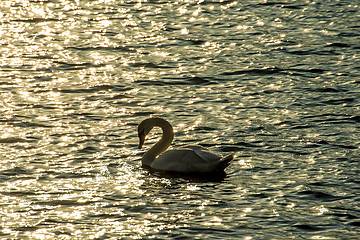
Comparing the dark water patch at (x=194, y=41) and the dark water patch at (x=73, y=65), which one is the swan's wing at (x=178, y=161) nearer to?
the dark water patch at (x=73, y=65)

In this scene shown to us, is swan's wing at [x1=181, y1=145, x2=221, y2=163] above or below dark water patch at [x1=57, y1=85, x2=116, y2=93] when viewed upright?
below

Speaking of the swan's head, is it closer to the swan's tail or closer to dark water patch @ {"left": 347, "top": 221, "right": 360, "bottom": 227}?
the swan's tail

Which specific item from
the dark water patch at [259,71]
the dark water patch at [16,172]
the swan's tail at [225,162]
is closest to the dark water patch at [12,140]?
the dark water patch at [16,172]

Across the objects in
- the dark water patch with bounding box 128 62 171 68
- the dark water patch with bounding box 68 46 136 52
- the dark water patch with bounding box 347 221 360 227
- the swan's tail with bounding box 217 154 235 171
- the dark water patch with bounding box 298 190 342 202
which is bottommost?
the dark water patch with bounding box 347 221 360 227

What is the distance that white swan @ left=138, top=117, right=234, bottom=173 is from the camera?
14094mm

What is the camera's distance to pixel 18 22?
80.4 feet

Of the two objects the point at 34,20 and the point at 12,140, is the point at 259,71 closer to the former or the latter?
the point at 12,140

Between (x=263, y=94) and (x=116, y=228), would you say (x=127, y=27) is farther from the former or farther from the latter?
(x=116, y=228)

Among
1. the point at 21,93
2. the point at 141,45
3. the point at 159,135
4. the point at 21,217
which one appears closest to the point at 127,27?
the point at 141,45

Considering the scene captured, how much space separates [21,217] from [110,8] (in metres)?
14.7

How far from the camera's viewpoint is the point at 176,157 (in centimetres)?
1449

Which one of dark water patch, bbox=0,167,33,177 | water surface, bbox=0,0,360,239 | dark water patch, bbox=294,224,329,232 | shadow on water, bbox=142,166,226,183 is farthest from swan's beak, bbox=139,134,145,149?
dark water patch, bbox=294,224,329,232

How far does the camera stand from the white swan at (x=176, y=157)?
555 inches

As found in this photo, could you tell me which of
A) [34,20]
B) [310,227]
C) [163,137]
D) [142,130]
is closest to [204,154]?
[163,137]
